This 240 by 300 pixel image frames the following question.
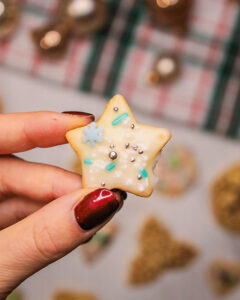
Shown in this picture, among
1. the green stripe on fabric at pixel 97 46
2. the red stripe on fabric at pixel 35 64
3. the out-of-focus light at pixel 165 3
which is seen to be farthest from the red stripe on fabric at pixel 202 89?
the red stripe on fabric at pixel 35 64

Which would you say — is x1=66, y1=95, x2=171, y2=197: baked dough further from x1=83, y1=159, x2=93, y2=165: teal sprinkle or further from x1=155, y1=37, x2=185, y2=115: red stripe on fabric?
x1=155, y1=37, x2=185, y2=115: red stripe on fabric

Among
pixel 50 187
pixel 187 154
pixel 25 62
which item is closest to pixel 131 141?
pixel 50 187

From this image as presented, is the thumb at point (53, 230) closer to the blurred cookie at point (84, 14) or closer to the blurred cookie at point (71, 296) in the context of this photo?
the blurred cookie at point (71, 296)

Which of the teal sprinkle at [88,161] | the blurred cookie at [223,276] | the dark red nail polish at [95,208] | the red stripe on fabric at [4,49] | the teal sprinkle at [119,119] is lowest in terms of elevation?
the blurred cookie at [223,276]

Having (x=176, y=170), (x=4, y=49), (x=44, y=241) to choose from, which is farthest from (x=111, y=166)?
(x=4, y=49)

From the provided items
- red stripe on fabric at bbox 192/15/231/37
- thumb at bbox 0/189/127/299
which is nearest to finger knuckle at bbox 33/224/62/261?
thumb at bbox 0/189/127/299

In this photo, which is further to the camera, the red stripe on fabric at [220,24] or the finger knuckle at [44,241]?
the red stripe on fabric at [220,24]

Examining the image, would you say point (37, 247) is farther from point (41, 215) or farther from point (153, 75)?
point (153, 75)

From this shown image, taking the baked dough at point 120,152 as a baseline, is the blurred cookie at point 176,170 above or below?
below
